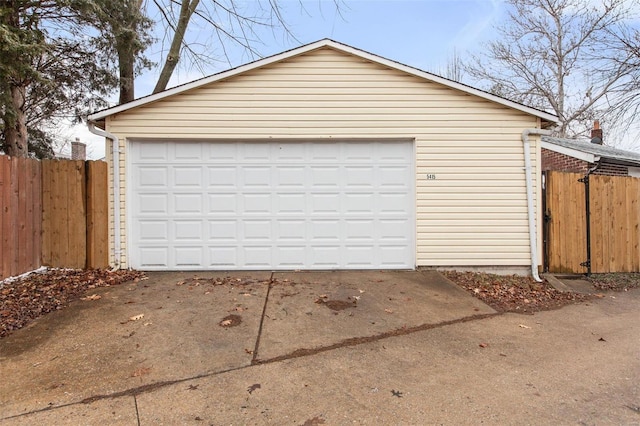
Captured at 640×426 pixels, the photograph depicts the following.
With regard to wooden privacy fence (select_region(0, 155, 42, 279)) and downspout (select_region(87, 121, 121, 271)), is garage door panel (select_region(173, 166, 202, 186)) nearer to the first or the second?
downspout (select_region(87, 121, 121, 271))

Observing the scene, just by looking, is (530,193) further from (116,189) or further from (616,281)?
(116,189)

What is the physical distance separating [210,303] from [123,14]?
26.0 ft

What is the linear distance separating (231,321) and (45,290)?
10.0ft

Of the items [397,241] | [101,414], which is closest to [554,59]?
[397,241]

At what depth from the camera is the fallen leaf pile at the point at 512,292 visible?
538cm

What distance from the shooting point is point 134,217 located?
22.4ft

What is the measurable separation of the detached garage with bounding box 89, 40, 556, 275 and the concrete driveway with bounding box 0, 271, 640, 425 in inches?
57.8

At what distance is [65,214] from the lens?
6.53m

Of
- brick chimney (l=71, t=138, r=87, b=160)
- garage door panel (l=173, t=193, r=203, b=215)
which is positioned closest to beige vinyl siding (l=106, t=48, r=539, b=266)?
garage door panel (l=173, t=193, r=203, b=215)

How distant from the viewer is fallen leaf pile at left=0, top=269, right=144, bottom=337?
4.44 meters

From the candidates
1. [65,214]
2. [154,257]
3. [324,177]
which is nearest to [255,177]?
[324,177]

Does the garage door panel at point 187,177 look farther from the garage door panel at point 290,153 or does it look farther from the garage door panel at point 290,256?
the garage door panel at point 290,256

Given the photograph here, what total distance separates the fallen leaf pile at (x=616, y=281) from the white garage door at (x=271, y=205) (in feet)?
10.9

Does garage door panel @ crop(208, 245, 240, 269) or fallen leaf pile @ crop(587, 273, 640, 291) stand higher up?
garage door panel @ crop(208, 245, 240, 269)
